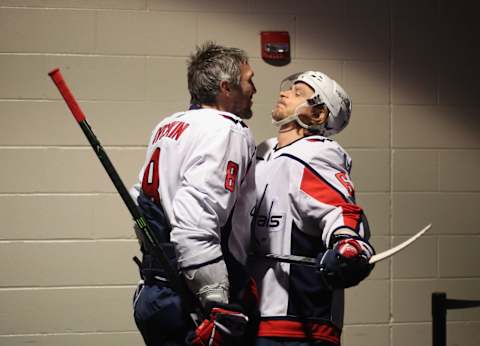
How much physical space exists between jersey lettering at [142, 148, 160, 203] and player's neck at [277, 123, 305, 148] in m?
0.48

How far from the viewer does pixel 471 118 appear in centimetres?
372

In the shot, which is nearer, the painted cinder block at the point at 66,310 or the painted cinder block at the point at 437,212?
the painted cinder block at the point at 66,310

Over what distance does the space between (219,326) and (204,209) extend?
33 cm

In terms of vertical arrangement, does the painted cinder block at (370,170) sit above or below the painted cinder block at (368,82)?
below

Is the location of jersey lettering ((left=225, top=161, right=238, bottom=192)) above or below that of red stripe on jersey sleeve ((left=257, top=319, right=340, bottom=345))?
above

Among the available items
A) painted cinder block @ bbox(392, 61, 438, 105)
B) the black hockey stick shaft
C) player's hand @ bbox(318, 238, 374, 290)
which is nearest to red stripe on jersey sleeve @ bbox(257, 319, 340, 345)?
player's hand @ bbox(318, 238, 374, 290)

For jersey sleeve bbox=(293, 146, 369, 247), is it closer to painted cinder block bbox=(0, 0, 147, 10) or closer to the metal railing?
the metal railing

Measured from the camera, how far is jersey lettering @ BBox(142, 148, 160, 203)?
2.17m

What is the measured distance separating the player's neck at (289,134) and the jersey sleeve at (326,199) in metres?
0.17

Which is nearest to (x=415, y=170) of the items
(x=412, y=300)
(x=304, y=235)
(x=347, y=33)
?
(x=412, y=300)

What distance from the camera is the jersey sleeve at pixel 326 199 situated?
2129 mm

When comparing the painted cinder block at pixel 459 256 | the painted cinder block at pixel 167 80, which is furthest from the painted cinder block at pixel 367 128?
the painted cinder block at pixel 167 80

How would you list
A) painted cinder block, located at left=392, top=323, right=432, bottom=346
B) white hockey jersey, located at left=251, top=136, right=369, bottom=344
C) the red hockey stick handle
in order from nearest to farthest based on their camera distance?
the red hockey stick handle, white hockey jersey, located at left=251, top=136, right=369, bottom=344, painted cinder block, located at left=392, top=323, right=432, bottom=346

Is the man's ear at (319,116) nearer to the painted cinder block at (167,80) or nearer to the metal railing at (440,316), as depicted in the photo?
the metal railing at (440,316)
